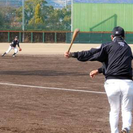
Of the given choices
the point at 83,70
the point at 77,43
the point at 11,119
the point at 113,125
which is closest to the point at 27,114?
the point at 11,119

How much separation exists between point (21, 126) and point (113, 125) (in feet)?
9.91

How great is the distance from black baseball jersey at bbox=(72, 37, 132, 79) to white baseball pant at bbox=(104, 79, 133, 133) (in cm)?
12

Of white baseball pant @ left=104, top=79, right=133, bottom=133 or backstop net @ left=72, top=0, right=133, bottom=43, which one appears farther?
backstop net @ left=72, top=0, right=133, bottom=43

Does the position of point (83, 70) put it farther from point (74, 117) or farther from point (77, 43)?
point (77, 43)

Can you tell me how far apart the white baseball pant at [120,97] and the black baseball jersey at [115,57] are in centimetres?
12

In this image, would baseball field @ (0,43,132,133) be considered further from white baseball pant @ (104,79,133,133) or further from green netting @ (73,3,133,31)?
green netting @ (73,3,133,31)

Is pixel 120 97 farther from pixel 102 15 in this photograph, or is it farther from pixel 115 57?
pixel 102 15

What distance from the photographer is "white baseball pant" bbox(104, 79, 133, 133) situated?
28.0 feet

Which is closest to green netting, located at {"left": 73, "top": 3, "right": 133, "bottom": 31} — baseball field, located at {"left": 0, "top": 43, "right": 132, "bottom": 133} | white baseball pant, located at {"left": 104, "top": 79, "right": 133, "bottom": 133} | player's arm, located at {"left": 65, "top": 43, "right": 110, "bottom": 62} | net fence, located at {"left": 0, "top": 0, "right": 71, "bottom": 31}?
net fence, located at {"left": 0, "top": 0, "right": 71, "bottom": 31}

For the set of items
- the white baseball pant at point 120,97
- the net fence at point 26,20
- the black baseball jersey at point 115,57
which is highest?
the black baseball jersey at point 115,57

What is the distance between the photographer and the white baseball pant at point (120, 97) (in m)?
8.53

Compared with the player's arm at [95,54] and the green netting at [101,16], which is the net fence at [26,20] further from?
the player's arm at [95,54]

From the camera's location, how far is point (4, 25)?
229 feet

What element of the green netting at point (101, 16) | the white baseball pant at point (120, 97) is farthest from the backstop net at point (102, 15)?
the white baseball pant at point (120, 97)
